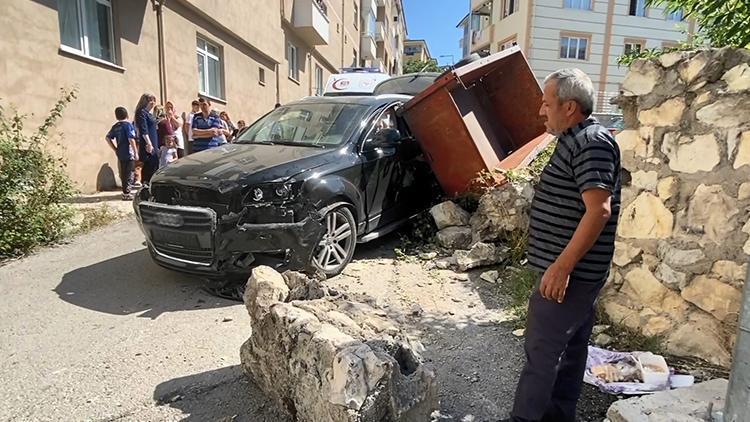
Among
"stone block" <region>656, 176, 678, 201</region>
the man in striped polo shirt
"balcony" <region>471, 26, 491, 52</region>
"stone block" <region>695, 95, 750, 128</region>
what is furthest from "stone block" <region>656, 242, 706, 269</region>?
"balcony" <region>471, 26, 491, 52</region>

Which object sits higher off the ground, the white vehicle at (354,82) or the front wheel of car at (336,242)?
the white vehicle at (354,82)

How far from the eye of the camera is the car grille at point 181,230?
12.8ft

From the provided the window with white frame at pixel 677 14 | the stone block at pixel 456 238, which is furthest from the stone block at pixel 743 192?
the stone block at pixel 456 238

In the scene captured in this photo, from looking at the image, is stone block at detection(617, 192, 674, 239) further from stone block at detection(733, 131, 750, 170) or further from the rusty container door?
the rusty container door

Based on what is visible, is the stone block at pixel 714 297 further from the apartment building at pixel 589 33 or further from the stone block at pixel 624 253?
the apartment building at pixel 589 33

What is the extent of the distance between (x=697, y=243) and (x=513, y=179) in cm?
239

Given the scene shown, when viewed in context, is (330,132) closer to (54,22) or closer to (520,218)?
(520,218)

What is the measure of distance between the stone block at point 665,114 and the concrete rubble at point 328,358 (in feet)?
7.20

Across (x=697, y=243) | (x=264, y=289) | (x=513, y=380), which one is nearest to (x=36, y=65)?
(x=264, y=289)

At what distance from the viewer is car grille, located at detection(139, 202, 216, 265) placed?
390cm

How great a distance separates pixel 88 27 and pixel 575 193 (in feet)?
30.5

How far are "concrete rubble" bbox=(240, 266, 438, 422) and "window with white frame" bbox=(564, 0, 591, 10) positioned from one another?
26449mm

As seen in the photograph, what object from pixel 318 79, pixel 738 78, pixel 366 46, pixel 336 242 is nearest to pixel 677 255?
pixel 738 78

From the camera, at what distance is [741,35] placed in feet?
11.5
